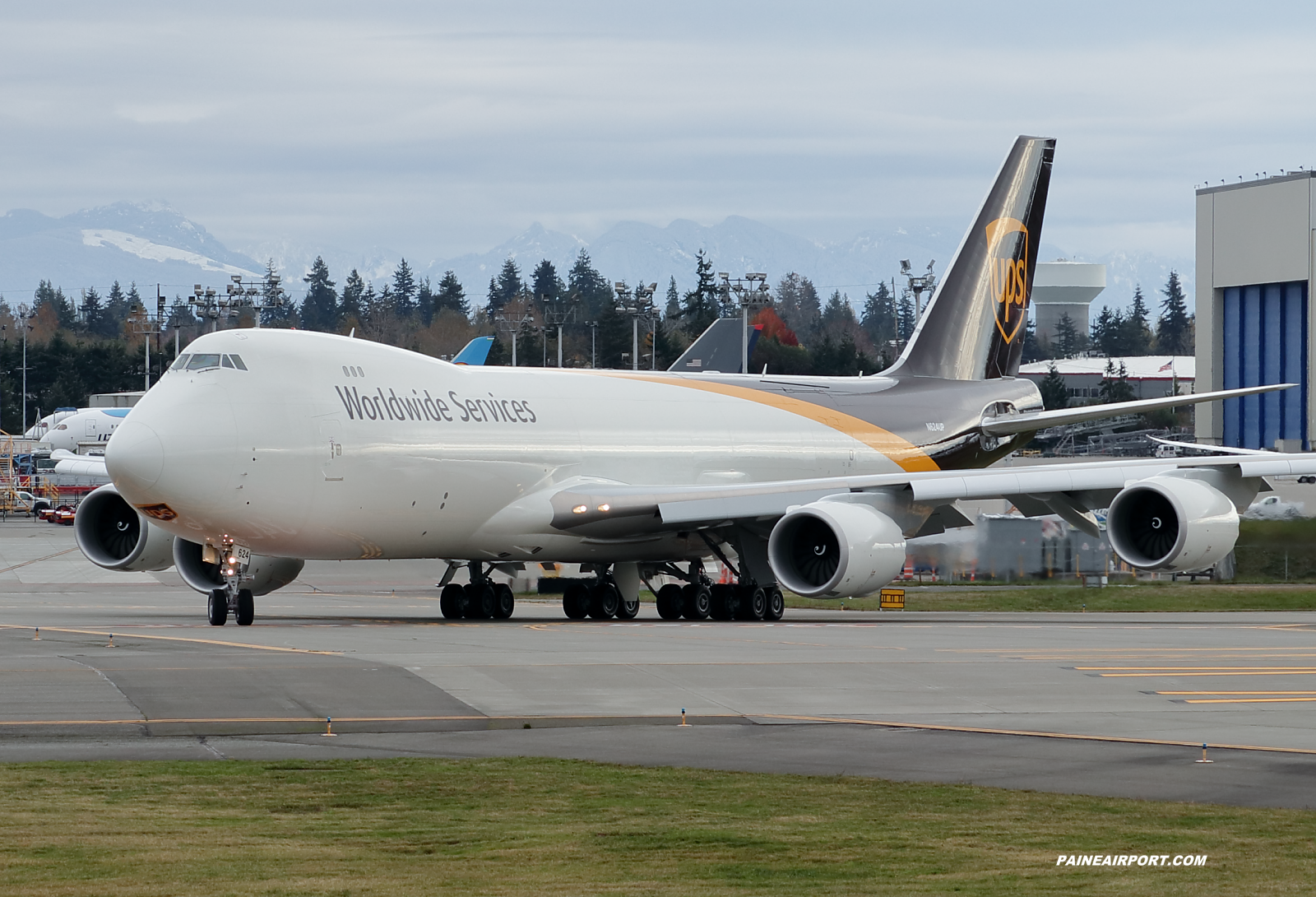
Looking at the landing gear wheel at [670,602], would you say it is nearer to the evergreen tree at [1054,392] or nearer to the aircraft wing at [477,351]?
the aircraft wing at [477,351]

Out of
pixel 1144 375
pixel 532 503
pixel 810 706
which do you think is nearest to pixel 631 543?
pixel 532 503

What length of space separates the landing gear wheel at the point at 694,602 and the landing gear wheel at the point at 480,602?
3.48m

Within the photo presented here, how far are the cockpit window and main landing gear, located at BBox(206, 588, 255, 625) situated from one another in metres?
3.29

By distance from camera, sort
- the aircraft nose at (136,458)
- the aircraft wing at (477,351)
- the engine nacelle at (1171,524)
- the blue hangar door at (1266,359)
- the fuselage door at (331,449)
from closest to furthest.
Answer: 1. the aircraft nose at (136,458)
2. the fuselage door at (331,449)
3. the engine nacelle at (1171,524)
4. the aircraft wing at (477,351)
5. the blue hangar door at (1266,359)

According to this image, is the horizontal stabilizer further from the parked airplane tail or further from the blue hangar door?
the blue hangar door

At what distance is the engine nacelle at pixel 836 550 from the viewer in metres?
28.0

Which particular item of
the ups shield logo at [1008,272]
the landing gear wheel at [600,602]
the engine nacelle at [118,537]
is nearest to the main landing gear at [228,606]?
the engine nacelle at [118,537]

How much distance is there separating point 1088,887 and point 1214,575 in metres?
39.9

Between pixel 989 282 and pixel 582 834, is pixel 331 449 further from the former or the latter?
pixel 989 282

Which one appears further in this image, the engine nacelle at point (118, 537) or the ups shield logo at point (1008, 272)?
the ups shield logo at point (1008, 272)

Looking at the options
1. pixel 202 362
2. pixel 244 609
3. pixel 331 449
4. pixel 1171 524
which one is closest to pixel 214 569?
pixel 244 609

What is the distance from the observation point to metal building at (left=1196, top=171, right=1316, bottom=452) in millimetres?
78875

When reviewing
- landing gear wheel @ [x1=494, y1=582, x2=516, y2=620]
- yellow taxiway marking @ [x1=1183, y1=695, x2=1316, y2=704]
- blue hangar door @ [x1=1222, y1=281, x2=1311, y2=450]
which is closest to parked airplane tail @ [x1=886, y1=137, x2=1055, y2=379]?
landing gear wheel @ [x1=494, y1=582, x2=516, y2=620]

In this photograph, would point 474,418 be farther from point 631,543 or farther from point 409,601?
point 409,601
